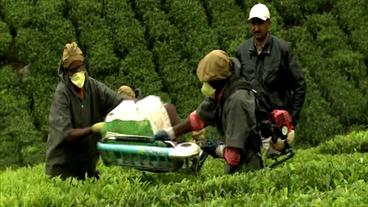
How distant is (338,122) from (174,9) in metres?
4.11

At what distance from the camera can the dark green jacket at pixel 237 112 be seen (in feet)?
16.4

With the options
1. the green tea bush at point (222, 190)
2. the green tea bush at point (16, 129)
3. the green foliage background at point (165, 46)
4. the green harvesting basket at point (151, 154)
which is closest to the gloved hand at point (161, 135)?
the green harvesting basket at point (151, 154)

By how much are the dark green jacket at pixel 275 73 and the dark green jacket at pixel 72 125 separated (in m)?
1.51

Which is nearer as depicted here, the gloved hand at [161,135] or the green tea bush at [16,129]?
the gloved hand at [161,135]

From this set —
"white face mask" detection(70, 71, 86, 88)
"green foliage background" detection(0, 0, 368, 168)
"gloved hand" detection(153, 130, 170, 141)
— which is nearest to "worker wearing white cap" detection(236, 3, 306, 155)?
"white face mask" detection(70, 71, 86, 88)

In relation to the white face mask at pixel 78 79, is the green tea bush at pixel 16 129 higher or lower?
lower

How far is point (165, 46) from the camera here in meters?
13.8

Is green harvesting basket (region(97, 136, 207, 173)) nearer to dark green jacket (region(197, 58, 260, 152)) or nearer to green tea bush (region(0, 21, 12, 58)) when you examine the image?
dark green jacket (region(197, 58, 260, 152))

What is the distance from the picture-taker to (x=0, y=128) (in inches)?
478

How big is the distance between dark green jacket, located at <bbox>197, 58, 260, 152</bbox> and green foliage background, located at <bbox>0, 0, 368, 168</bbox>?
268 inches

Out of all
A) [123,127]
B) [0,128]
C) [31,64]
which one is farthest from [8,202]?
[31,64]

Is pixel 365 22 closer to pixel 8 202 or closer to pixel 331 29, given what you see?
pixel 331 29

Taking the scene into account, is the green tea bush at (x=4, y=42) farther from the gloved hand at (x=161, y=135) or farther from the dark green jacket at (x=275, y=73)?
the gloved hand at (x=161, y=135)

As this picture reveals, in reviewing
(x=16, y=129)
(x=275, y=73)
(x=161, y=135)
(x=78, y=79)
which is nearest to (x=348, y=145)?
(x=275, y=73)
